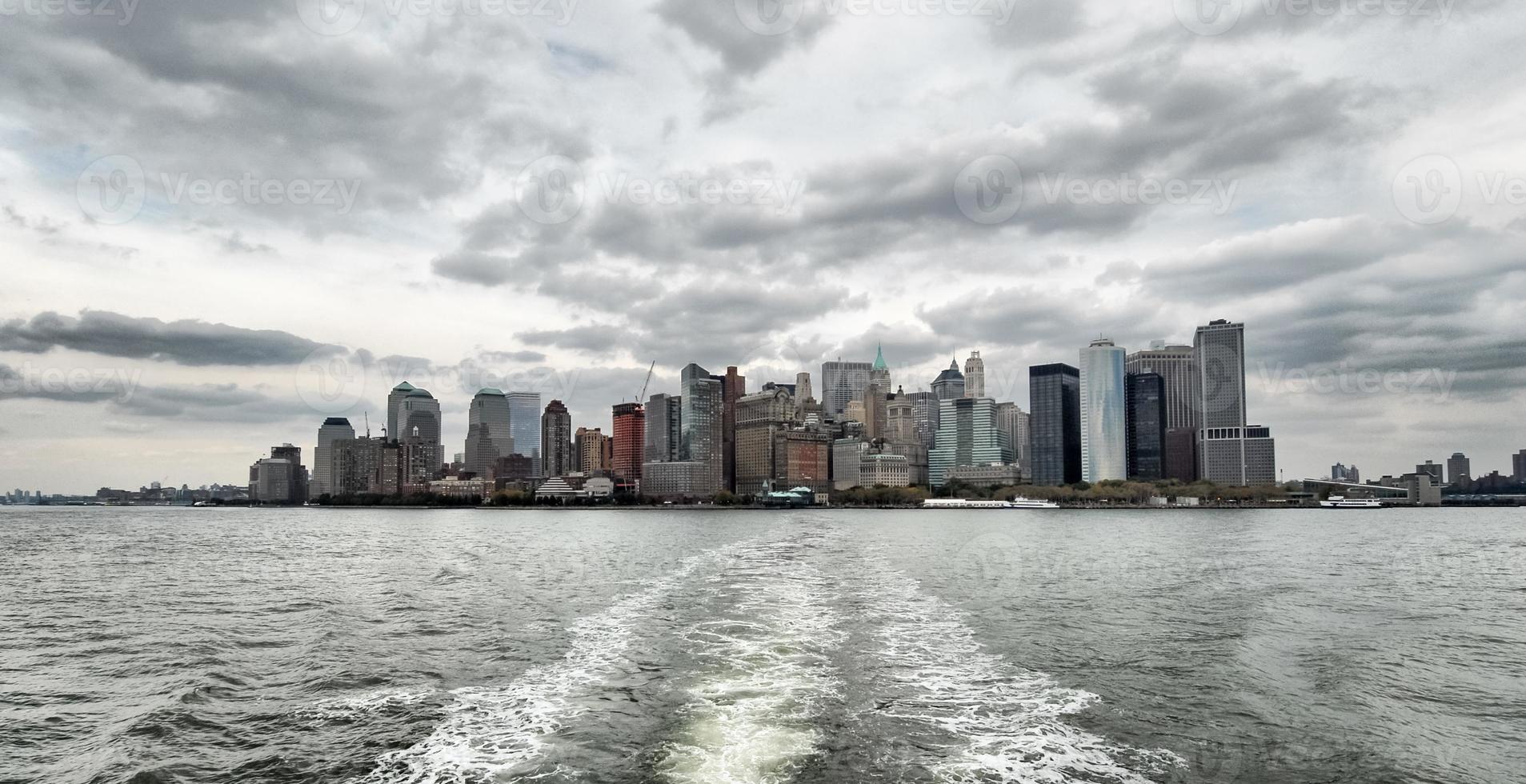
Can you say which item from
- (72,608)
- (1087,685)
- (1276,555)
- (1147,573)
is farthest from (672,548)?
(1087,685)

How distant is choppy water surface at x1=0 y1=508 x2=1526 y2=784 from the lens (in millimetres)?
17469

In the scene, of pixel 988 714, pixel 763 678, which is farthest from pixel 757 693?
pixel 988 714

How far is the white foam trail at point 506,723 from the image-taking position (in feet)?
54.8

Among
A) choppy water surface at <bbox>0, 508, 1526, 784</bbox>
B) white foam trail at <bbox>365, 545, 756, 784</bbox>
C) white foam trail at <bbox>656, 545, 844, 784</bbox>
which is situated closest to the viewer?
white foam trail at <bbox>365, 545, 756, 784</bbox>

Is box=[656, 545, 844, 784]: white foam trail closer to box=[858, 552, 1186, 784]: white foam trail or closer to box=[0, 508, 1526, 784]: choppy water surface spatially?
box=[0, 508, 1526, 784]: choppy water surface

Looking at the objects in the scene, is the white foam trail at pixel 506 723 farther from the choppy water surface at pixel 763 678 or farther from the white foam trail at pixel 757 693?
the white foam trail at pixel 757 693

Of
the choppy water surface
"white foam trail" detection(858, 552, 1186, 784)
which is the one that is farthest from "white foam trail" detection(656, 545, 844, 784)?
"white foam trail" detection(858, 552, 1186, 784)

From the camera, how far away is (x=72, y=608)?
137ft

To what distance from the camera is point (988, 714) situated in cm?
2067

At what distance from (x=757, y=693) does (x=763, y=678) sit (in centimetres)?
168

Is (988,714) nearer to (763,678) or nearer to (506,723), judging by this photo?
(763,678)

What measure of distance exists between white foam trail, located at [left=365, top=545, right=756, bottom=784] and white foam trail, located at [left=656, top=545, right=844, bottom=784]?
2973mm

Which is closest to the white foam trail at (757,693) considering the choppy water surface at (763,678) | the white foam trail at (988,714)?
the choppy water surface at (763,678)

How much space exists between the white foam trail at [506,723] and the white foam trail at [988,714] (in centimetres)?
835
